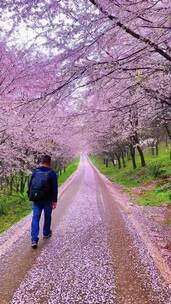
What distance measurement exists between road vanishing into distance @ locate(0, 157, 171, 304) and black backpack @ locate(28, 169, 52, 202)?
0.98 m

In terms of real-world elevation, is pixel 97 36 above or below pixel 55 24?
below

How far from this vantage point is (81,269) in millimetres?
5914

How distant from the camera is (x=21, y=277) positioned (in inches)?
219

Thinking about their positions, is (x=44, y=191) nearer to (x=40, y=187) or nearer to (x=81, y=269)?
(x=40, y=187)

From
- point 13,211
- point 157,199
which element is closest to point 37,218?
point 13,211

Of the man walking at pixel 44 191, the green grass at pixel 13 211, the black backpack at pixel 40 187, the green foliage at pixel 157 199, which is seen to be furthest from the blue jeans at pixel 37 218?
the green foliage at pixel 157 199

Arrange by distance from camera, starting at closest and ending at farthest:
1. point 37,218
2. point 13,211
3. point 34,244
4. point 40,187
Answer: point 34,244, point 37,218, point 40,187, point 13,211

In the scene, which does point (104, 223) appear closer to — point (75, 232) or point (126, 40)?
point (75, 232)

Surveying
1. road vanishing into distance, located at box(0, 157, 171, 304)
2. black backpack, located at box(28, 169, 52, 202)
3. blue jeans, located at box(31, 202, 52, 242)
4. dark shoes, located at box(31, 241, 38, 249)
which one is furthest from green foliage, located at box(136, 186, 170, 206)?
dark shoes, located at box(31, 241, 38, 249)

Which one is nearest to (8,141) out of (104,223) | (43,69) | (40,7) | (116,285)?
(104,223)

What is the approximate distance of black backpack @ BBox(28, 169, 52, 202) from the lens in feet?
26.6

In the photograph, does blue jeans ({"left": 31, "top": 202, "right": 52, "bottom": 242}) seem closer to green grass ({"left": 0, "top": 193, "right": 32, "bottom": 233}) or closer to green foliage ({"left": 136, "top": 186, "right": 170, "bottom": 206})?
green grass ({"left": 0, "top": 193, "right": 32, "bottom": 233})

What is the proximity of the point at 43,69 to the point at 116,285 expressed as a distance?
4.15m

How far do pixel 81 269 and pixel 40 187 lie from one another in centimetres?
265
